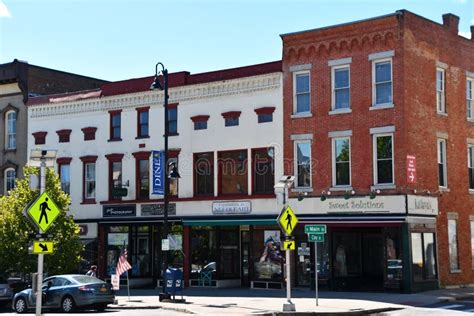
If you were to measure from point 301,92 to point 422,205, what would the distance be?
7.34 meters

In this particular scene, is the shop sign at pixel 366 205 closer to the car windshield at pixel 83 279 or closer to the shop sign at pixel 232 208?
the shop sign at pixel 232 208

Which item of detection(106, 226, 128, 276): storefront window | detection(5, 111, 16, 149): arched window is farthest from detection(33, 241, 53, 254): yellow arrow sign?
detection(5, 111, 16, 149): arched window

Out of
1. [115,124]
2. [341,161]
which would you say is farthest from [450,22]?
[115,124]

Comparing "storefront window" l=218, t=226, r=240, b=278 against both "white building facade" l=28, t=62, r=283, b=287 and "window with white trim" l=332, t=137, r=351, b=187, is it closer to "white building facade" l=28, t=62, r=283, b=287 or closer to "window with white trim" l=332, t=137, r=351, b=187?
"white building facade" l=28, t=62, r=283, b=287

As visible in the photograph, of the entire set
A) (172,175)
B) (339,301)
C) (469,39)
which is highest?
(469,39)

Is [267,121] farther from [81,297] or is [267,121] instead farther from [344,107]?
[81,297]

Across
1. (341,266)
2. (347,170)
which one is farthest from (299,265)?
(347,170)

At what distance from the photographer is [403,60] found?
3059 centimetres

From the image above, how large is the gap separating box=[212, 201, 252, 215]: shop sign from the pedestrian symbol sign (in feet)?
55.7

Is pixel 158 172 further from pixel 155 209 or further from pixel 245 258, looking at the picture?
pixel 245 258

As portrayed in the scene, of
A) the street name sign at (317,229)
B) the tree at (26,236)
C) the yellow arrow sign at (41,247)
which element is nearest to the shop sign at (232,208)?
the tree at (26,236)

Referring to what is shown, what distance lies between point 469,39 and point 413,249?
38.6 feet

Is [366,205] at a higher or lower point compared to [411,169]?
lower

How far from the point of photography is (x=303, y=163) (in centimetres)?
3309
